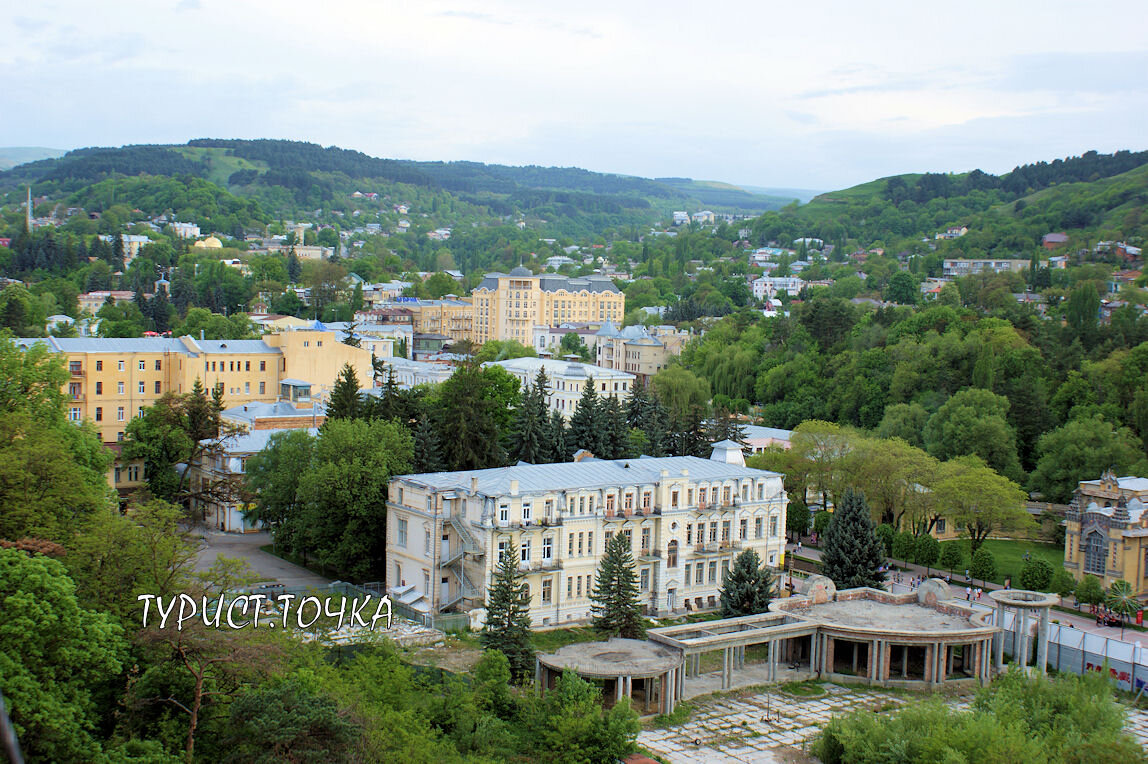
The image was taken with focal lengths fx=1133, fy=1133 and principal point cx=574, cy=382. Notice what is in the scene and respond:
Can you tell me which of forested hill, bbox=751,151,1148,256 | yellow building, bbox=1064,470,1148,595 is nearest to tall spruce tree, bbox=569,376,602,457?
yellow building, bbox=1064,470,1148,595

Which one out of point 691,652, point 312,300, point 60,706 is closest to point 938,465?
point 691,652

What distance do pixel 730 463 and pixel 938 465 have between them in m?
11.2

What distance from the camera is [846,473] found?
176 feet

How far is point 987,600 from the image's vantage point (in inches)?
1719

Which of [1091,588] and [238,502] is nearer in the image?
[1091,588]

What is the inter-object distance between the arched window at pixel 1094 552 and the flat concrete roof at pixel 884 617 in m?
11.3

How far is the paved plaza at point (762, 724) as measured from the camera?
28.7 meters

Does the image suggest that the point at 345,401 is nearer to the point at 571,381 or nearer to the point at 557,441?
the point at 557,441

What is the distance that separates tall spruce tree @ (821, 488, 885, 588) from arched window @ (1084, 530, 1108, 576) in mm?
9862

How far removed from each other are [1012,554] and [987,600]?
9.45 m

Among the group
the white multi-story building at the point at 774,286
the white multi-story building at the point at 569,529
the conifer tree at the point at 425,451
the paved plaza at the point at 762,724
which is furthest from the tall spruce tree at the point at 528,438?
the white multi-story building at the point at 774,286

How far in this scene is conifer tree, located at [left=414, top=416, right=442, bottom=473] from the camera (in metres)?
45.8

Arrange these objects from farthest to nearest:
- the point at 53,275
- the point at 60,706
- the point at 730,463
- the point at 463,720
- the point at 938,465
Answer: the point at 53,275
the point at 938,465
the point at 730,463
the point at 463,720
the point at 60,706

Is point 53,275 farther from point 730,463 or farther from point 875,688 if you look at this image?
point 875,688
